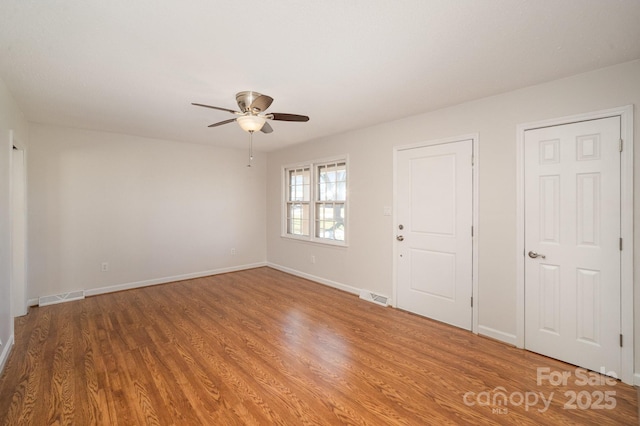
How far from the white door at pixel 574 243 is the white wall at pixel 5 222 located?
4.81 metres

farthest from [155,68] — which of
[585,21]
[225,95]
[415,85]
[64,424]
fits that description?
[585,21]

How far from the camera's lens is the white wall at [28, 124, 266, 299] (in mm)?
4035

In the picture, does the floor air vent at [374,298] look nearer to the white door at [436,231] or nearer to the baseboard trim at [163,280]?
the white door at [436,231]

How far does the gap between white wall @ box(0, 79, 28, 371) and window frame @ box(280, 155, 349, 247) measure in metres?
3.76

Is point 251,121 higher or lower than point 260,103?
lower

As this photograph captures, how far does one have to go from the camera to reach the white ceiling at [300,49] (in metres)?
1.67

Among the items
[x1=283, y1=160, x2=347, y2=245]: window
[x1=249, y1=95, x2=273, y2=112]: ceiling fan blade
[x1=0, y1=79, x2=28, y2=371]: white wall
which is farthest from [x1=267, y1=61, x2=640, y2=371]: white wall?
[x1=0, y1=79, x2=28, y2=371]: white wall

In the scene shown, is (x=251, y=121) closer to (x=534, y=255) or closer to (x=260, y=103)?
(x=260, y=103)

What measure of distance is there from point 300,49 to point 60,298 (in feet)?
15.6

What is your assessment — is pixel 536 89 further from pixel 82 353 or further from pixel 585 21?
pixel 82 353

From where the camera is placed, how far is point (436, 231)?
3.47 meters

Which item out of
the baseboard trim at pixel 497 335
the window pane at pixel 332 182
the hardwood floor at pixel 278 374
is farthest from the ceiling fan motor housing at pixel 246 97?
the baseboard trim at pixel 497 335

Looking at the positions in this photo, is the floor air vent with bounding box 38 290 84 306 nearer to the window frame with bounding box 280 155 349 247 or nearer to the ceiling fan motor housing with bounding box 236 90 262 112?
the window frame with bounding box 280 155 349 247

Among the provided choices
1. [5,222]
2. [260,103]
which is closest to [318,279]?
[260,103]
